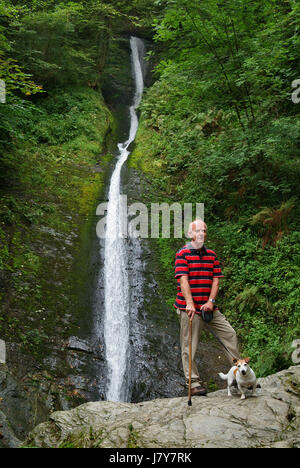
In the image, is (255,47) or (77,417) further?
(255,47)

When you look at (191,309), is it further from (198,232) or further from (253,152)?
(253,152)

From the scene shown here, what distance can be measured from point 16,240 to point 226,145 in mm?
6603

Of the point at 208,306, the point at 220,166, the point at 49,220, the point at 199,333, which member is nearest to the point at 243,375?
the point at 199,333

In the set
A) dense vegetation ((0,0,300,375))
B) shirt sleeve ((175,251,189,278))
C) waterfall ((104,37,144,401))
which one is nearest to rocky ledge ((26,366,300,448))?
shirt sleeve ((175,251,189,278))

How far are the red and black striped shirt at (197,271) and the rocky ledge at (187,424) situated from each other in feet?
3.80

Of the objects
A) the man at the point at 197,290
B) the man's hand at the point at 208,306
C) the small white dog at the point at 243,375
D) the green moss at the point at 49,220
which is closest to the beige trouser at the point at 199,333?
the man at the point at 197,290

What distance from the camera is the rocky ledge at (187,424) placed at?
3152mm

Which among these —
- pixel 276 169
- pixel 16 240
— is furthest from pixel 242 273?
pixel 16 240

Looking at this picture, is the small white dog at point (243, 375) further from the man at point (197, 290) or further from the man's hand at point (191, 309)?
the man's hand at point (191, 309)

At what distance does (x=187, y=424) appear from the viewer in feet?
11.2

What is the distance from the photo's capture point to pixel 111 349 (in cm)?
807

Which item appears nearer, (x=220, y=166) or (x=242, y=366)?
(x=242, y=366)

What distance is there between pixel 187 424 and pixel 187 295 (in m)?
1.34
